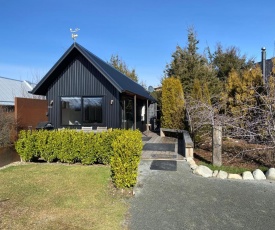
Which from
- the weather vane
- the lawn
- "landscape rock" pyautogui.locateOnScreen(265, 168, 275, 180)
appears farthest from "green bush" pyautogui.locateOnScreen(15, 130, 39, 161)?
"landscape rock" pyautogui.locateOnScreen(265, 168, 275, 180)

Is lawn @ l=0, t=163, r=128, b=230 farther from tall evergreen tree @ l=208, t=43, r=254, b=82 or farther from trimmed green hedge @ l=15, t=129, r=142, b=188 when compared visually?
tall evergreen tree @ l=208, t=43, r=254, b=82

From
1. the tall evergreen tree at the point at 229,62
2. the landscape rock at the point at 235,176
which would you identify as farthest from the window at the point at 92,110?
the tall evergreen tree at the point at 229,62

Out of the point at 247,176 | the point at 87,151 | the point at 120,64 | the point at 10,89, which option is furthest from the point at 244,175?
the point at 120,64

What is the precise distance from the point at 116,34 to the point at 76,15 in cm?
533

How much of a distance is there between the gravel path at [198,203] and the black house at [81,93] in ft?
21.9

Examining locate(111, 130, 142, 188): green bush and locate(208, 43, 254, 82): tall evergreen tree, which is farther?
locate(208, 43, 254, 82): tall evergreen tree

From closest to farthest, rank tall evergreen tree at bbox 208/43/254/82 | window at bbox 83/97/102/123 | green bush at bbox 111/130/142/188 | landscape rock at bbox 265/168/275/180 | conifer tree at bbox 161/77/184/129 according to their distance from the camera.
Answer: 1. green bush at bbox 111/130/142/188
2. landscape rock at bbox 265/168/275/180
3. window at bbox 83/97/102/123
4. conifer tree at bbox 161/77/184/129
5. tall evergreen tree at bbox 208/43/254/82

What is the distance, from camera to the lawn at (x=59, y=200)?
165 inches

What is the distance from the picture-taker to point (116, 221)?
427cm

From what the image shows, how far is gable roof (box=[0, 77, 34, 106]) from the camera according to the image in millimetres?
25114

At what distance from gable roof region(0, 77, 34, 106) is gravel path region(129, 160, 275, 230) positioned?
21780 mm

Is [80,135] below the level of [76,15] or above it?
below

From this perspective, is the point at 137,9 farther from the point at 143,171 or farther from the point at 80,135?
the point at 143,171

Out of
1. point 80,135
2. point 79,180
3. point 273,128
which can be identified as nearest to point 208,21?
point 273,128
